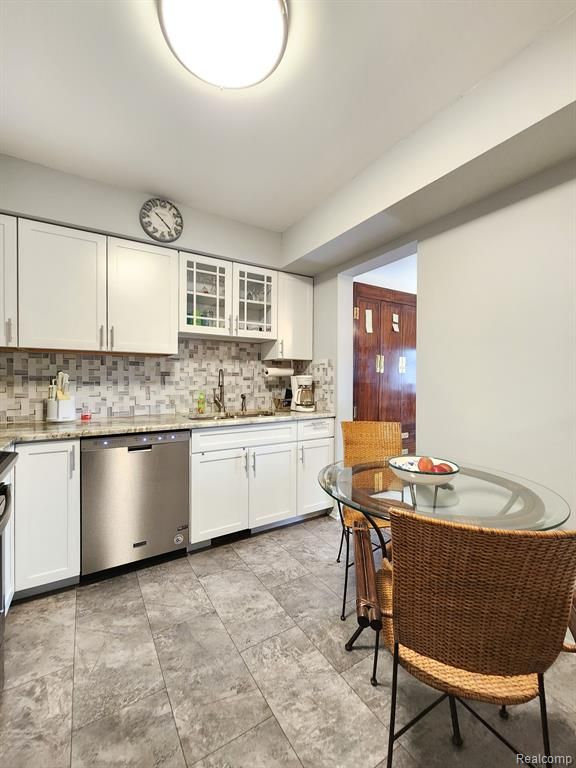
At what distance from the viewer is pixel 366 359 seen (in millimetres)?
3438

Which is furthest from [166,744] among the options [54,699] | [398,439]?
[398,439]

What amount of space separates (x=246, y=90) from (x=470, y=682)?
237 centimetres

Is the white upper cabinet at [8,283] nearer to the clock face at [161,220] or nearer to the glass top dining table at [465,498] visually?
the clock face at [161,220]

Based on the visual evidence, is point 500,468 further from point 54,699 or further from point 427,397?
point 54,699

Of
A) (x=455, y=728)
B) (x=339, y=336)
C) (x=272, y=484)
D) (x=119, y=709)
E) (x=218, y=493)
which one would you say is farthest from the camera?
(x=339, y=336)

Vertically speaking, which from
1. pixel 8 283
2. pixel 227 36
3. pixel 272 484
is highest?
pixel 227 36

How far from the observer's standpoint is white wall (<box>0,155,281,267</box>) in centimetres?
204

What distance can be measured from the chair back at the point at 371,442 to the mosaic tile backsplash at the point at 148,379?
0.87m

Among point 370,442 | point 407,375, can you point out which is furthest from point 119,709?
point 407,375

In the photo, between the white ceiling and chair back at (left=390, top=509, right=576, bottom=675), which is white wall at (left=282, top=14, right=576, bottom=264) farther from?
chair back at (left=390, top=509, right=576, bottom=675)

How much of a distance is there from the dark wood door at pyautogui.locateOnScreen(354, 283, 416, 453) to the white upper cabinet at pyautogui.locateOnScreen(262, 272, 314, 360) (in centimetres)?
47

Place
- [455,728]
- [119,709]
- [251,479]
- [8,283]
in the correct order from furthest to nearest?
[251,479] < [8,283] < [119,709] < [455,728]

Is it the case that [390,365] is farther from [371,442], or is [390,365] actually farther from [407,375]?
[371,442]

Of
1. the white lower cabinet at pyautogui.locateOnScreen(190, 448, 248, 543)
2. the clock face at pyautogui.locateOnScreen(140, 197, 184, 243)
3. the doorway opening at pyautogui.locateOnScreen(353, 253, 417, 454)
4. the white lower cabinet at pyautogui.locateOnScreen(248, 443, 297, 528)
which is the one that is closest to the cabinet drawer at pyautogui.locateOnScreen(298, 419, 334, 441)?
the white lower cabinet at pyautogui.locateOnScreen(248, 443, 297, 528)
